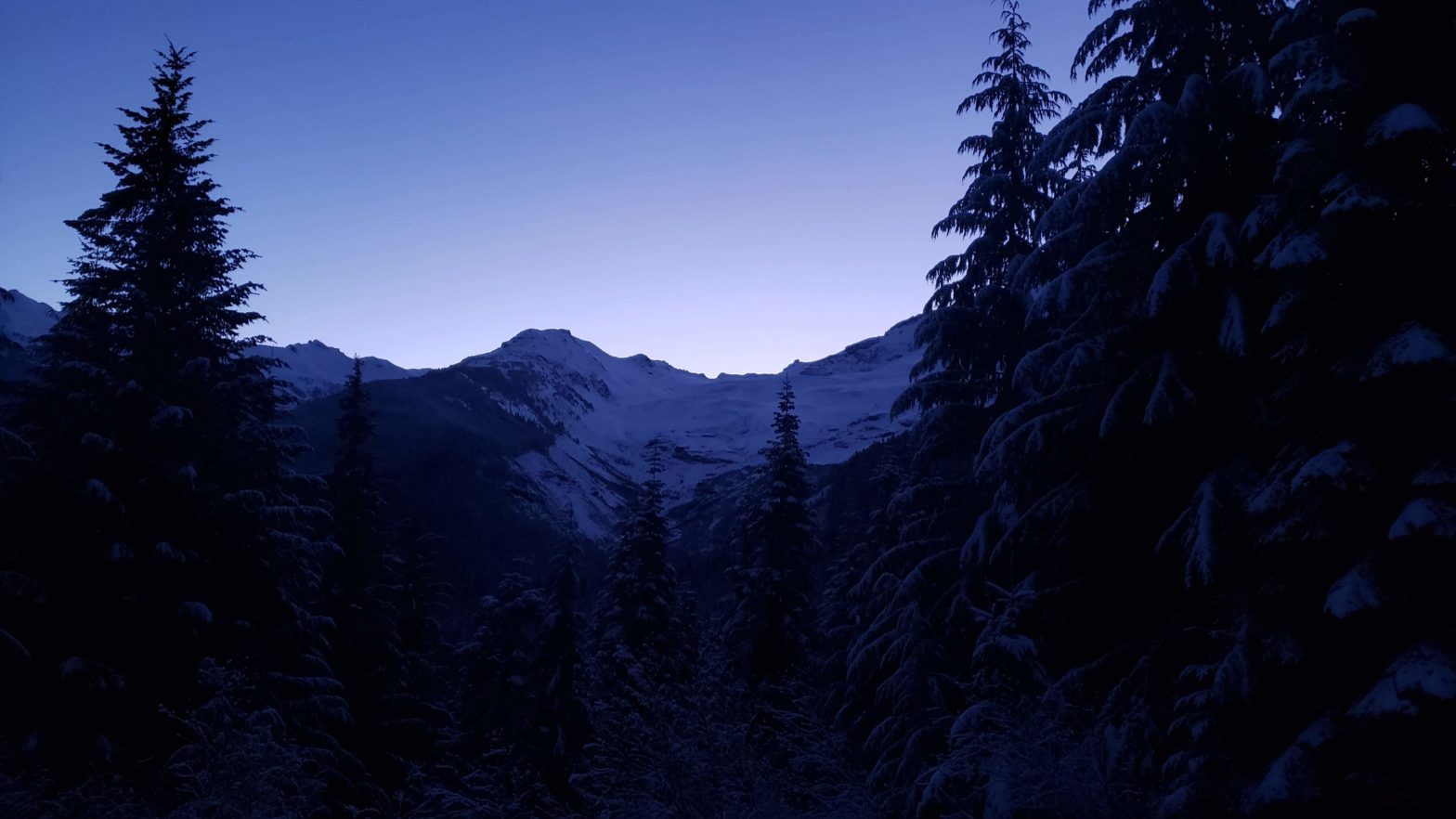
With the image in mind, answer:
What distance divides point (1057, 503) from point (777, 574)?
592 inches

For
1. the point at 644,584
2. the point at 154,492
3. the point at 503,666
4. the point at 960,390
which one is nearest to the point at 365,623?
the point at 503,666

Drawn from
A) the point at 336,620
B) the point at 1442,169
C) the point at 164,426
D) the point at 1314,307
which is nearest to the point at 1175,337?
the point at 1314,307

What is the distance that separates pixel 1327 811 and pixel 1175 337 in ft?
17.3

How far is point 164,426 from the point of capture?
Answer: 13.1 m

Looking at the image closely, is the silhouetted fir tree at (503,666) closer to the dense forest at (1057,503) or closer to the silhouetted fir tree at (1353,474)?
the dense forest at (1057,503)

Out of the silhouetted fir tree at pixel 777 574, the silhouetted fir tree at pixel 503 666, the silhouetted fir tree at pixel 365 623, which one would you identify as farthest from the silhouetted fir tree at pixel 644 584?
the silhouetted fir tree at pixel 365 623

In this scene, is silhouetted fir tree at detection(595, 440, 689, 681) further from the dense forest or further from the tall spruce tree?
the tall spruce tree

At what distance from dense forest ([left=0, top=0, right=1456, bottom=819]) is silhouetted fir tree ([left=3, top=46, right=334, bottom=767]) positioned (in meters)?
0.06

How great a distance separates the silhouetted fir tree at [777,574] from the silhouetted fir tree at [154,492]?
1206cm

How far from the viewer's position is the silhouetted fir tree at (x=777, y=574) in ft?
78.8

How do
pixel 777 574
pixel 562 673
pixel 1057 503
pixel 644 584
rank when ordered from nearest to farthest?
pixel 1057 503
pixel 777 574
pixel 562 673
pixel 644 584

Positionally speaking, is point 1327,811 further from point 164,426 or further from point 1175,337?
point 164,426

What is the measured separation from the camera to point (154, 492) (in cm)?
1315

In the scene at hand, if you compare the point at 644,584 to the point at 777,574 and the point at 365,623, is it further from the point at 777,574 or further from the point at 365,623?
the point at 365,623
